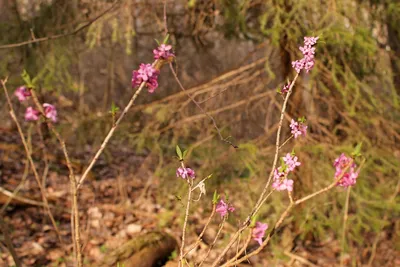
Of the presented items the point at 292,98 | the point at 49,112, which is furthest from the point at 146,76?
the point at 292,98

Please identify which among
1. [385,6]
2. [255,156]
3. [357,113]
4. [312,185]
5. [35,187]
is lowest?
[35,187]

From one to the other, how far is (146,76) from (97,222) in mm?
4405

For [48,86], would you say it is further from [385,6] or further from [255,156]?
[385,6]

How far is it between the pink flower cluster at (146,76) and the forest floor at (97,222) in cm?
319

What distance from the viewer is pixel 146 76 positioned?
2.02 m

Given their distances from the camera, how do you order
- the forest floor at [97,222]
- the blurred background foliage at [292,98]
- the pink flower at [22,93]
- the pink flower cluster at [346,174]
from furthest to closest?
the forest floor at [97,222], the blurred background foliage at [292,98], the pink flower at [22,93], the pink flower cluster at [346,174]

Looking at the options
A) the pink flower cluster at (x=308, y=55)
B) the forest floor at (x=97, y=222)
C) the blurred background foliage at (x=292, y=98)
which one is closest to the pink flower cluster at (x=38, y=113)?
the pink flower cluster at (x=308, y=55)

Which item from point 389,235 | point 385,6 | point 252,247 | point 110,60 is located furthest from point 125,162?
point 385,6

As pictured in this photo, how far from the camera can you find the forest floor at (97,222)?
17.8 feet

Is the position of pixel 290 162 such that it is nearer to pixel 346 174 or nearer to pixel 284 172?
pixel 284 172

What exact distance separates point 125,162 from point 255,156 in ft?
11.0

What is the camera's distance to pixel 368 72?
17.2 ft

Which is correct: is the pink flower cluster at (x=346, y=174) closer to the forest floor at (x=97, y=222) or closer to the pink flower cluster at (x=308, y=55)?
the pink flower cluster at (x=308, y=55)

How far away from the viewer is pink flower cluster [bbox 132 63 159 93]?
2.02 meters
